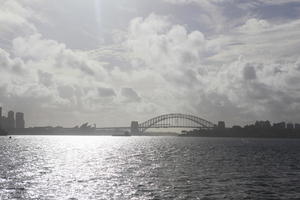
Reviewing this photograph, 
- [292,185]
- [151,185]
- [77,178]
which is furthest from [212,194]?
[77,178]

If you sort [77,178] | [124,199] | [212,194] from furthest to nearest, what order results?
[77,178]
[212,194]
[124,199]

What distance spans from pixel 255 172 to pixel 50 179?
1364 inches

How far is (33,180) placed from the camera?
5409 cm

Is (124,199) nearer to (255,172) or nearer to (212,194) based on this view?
(212,194)

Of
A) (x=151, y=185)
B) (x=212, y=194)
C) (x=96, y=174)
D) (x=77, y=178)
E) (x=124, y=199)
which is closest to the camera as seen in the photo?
(x=124, y=199)

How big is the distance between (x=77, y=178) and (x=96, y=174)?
601 cm

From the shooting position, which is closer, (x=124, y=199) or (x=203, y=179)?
(x=124, y=199)

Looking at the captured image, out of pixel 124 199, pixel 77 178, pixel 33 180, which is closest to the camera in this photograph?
pixel 124 199

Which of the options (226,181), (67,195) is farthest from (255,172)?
(67,195)

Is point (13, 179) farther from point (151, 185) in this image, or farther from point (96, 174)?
point (151, 185)

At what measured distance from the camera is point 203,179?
185 feet

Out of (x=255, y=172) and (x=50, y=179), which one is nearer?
(x=50, y=179)

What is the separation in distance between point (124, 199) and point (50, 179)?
61.4ft

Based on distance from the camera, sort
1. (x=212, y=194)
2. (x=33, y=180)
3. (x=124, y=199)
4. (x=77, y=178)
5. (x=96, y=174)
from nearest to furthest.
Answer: (x=124, y=199)
(x=212, y=194)
(x=33, y=180)
(x=77, y=178)
(x=96, y=174)
